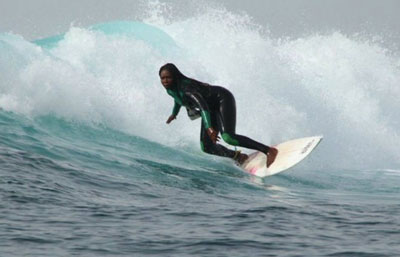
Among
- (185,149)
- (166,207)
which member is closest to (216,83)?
(185,149)

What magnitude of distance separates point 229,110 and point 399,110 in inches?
481

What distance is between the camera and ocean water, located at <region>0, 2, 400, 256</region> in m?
6.39

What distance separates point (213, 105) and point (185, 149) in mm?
2932

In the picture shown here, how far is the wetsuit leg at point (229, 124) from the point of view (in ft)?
35.7

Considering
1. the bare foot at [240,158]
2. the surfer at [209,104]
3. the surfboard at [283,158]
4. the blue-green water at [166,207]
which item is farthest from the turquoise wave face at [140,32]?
the surfer at [209,104]

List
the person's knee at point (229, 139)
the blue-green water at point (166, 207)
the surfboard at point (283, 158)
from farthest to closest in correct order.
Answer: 1. the surfboard at point (283, 158)
2. the person's knee at point (229, 139)
3. the blue-green water at point (166, 207)

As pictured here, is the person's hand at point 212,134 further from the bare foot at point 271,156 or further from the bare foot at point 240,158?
the bare foot at point 240,158

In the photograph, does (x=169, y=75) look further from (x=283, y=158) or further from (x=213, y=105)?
(x=283, y=158)

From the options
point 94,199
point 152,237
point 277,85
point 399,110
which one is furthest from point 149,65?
point 152,237

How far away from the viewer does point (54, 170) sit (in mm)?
9000

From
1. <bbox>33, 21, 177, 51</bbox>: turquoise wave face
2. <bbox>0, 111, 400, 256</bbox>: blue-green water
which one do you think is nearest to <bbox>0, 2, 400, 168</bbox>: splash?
<bbox>33, 21, 177, 51</bbox>: turquoise wave face

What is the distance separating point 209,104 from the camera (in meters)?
10.9

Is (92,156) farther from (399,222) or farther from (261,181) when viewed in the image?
(399,222)

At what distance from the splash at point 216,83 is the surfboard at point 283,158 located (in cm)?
273
